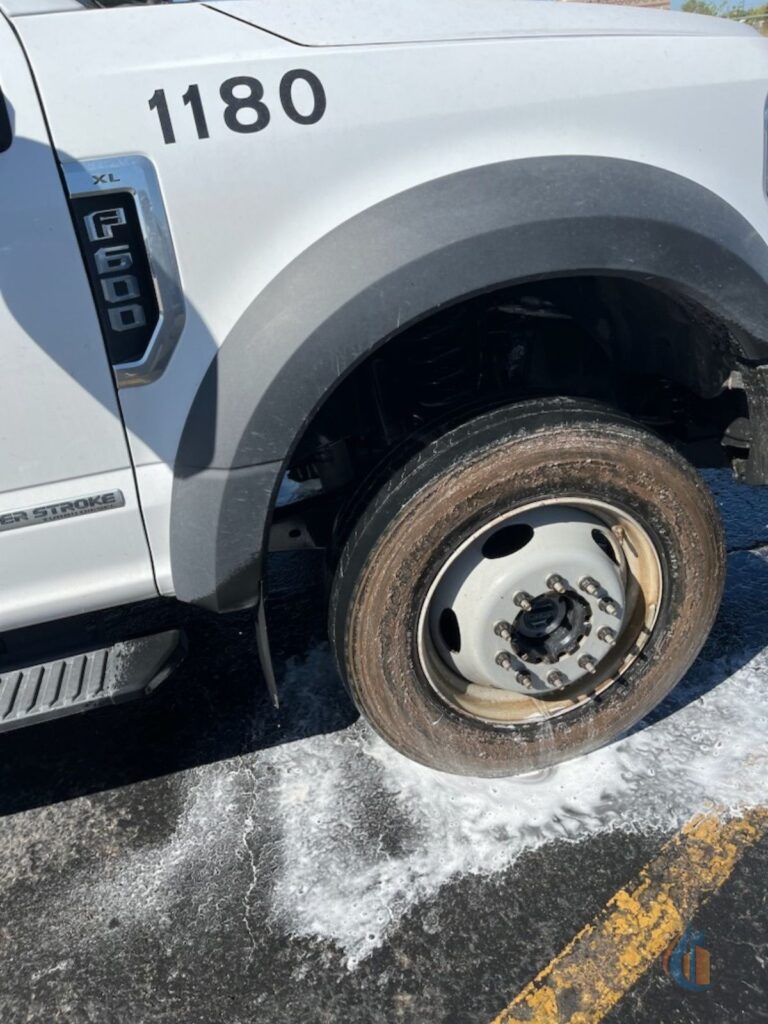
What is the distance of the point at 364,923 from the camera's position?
178 cm

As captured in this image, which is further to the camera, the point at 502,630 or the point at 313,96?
the point at 502,630

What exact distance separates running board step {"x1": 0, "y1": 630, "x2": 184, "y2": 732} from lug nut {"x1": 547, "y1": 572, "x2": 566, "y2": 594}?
91cm

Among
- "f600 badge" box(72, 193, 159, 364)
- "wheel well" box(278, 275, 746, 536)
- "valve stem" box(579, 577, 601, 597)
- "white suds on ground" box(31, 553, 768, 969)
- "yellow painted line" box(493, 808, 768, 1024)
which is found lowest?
"yellow painted line" box(493, 808, 768, 1024)

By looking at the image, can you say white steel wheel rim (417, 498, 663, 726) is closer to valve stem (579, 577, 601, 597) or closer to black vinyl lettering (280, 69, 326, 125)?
valve stem (579, 577, 601, 597)

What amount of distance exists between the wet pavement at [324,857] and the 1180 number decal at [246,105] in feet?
5.36

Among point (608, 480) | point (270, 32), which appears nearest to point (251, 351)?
point (270, 32)

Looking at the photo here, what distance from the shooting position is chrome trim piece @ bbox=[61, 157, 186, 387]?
4.42 ft

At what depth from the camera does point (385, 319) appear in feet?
5.01

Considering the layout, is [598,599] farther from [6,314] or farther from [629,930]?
[6,314]

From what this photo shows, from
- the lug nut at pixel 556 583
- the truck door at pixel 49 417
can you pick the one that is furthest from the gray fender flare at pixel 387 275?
the lug nut at pixel 556 583

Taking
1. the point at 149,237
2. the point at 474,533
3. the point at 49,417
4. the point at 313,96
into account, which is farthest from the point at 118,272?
the point at 474,533

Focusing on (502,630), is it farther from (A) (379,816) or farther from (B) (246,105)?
(B) (246,105)

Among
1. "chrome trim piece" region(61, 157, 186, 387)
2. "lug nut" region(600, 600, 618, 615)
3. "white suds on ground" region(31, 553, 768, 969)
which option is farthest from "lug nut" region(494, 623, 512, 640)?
"chrome trim piece" region(61, 157, 186, 387)

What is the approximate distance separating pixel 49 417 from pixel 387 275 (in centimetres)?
70
